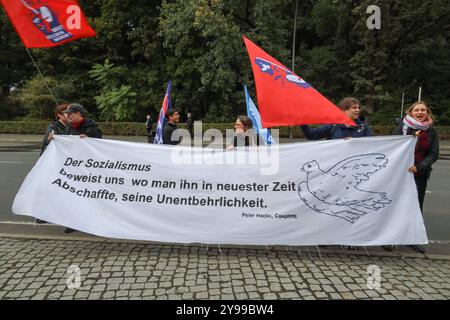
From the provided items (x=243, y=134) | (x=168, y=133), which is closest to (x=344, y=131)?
(x=243, y=134)

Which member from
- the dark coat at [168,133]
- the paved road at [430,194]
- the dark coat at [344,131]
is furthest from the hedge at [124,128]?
the dark coat at [344,131]

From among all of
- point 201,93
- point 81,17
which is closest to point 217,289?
point 81,17

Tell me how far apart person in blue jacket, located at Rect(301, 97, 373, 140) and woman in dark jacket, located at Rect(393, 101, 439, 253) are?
509mm

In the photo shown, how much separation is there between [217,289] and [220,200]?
111 centimetres

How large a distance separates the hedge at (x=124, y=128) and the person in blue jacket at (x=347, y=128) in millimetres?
19142

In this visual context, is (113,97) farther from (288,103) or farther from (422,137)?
(422,137)

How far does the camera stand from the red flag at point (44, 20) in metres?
4.97

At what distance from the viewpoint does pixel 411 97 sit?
94.6ft

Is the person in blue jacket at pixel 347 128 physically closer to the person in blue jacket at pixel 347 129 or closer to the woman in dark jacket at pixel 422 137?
the person in blue jacket at pixel 347 129

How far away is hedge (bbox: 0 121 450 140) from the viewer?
2408 centimetres

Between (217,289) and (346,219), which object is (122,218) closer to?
(217,289)

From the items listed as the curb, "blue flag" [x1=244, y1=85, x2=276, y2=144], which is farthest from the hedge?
the curb

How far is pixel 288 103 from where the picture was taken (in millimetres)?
4070

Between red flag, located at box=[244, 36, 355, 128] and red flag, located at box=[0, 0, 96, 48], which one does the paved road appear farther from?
red flag, located at box=[0, 0, 96, 48]
